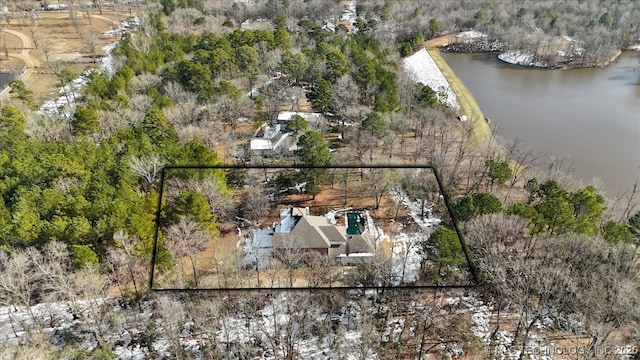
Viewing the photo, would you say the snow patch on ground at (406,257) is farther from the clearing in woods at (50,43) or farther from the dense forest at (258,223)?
the clearing in woods at (50,43)

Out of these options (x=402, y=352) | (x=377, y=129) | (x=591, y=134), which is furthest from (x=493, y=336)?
(x=591, y=134)

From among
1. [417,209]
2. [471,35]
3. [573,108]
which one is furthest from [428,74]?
[417,209]

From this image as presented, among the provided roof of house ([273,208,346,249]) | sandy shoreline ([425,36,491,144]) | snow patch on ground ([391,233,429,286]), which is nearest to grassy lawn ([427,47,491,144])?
sandy shoreline ([425,36,491,144])

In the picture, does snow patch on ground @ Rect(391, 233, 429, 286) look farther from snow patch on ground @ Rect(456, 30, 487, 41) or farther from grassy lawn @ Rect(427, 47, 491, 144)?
snow patch on ground @ Rect(456, 30, 487, 41)

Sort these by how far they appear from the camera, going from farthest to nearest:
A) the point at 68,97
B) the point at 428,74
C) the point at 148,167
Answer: the point at 428,74 → the point at 68,97 → the point at 148,167

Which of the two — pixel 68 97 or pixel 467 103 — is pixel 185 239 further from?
pixel 467 103

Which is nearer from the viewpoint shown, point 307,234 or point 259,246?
point 307,234
